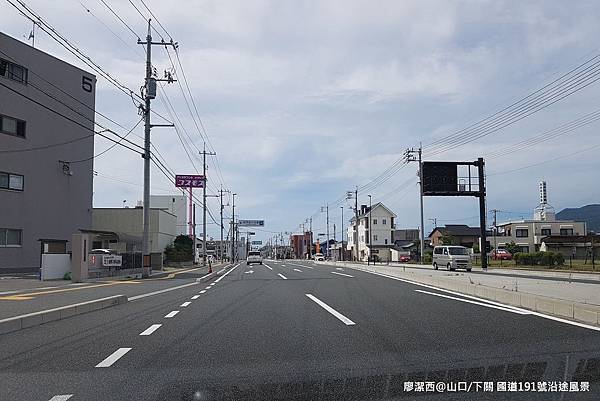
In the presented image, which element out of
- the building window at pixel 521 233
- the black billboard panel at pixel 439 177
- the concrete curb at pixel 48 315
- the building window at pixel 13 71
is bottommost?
the concrete curb at pixel 48 315

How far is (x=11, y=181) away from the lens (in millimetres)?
36094

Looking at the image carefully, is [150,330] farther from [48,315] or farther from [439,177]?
[439,177]

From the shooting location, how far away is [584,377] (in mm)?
6797

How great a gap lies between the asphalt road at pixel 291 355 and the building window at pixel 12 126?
1052 inches

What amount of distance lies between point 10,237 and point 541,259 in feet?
136

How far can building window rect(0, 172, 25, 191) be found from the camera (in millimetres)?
35438

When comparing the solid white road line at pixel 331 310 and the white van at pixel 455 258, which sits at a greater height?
the white van at pixel 455 258

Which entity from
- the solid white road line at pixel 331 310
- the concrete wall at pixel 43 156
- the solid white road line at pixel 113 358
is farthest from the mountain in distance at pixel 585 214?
the solid white road line at pixel 113 358

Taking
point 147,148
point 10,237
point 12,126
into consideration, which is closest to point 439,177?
point 147,148

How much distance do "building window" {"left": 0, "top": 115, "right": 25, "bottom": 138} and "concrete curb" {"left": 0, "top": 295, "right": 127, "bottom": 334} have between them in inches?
978

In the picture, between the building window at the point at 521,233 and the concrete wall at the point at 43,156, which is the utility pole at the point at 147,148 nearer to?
the concrete wall at the point at 43,156

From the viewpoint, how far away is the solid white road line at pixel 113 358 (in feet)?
25.2

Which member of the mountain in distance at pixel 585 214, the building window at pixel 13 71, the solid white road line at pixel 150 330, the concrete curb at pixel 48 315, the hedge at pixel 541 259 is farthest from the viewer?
the mountain in distance at pixel 585 214

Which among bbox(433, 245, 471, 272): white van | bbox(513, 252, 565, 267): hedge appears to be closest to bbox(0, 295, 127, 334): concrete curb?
bbox(433, 245, 471, 272): white van
